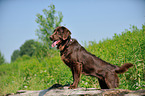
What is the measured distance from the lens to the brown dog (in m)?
3.71

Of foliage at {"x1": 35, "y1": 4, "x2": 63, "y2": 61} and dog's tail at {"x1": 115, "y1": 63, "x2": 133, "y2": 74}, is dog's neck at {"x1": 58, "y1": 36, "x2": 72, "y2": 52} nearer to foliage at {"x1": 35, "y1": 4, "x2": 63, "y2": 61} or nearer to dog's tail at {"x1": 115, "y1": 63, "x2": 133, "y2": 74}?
dog's tail at {"x1": 115, "y1": 63, "x2": 133, "y2": 74}

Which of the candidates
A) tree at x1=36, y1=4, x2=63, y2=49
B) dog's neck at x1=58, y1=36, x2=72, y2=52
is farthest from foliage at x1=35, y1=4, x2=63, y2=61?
dog's neck at x1=58, y1=36, x2=72, y2=52

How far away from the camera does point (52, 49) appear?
38.5ft

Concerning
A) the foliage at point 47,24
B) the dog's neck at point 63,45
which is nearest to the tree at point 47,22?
the foliage at point 47,24

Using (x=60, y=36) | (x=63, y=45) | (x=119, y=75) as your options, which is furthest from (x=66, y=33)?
(x=119, y=75)

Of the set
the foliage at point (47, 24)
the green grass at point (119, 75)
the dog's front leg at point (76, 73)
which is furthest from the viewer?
the foliage at point (47, 24)

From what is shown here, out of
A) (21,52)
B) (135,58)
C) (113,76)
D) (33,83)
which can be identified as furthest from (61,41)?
(21,52)

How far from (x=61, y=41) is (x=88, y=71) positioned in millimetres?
1049

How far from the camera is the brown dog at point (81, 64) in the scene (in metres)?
3.71

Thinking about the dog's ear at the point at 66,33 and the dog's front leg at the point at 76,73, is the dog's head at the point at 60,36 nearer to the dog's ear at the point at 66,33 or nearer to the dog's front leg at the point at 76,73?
the dog's ear at the point at 66,33

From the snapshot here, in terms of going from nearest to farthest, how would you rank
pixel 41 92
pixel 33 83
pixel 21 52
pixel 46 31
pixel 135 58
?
pixel 41 92, pixel 135 58, pixel 33 83, pixel 46 31, pixel 21 52

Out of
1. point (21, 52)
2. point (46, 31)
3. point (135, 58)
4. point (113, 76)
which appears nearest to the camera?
point (113, 76)

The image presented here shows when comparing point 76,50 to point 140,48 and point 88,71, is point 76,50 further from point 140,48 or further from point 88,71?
point 140,48

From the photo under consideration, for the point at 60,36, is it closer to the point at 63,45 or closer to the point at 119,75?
the point at 63,45
